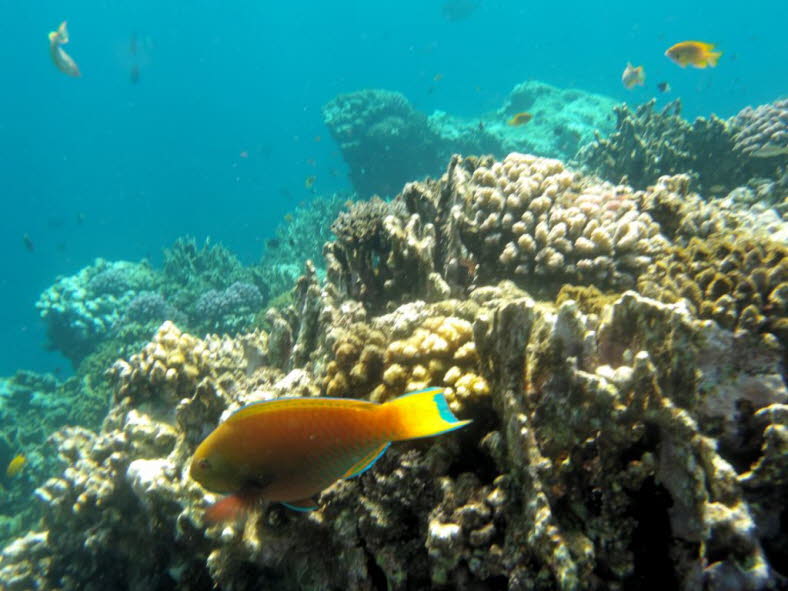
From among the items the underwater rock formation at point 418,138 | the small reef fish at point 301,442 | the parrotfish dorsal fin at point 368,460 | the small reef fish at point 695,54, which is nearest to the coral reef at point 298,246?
the underwater rock formation at point 418,138

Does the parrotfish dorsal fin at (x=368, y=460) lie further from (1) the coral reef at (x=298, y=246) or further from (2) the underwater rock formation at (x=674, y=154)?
(1) the coral reef at (x=298, y=246)

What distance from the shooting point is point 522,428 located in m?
1.78

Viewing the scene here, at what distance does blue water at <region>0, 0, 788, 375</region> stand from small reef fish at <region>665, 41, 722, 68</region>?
37563 millimetres

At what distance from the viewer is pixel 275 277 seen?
13.1 metres

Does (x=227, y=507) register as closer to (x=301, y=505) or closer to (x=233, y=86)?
(x=301, y=505)

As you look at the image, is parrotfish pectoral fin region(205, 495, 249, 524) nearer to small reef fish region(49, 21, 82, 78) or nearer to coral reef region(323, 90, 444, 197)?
small reef fish region(49, 21, 82, 78)

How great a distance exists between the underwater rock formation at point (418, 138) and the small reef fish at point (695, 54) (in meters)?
9.70

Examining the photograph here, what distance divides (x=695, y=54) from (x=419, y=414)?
10592mm

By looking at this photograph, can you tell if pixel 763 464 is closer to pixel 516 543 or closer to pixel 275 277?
pixel 516 543

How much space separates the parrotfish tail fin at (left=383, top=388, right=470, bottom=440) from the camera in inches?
57.1

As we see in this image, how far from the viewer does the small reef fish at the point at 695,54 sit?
824cm

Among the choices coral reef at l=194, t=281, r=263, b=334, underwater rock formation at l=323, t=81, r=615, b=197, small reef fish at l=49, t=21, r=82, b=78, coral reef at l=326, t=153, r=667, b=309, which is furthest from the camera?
underwater rock formation at l=323, t=81, r=615, b=197

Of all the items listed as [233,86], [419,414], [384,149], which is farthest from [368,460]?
[233,86]

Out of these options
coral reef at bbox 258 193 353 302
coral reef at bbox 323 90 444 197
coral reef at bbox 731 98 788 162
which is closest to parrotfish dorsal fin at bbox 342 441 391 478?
coral reef at bbox 731 98 788 162
